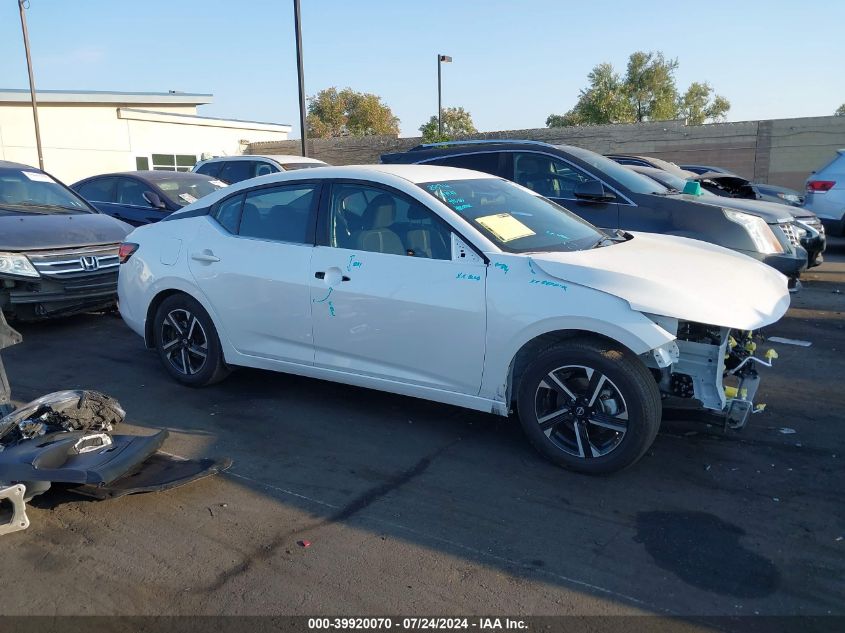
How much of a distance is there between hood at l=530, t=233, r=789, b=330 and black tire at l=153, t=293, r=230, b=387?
268 centimetres

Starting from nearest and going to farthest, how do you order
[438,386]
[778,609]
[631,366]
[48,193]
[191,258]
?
1. [778,609]
2. [631,366]
3. [438,386]
4. [191,258]
5. [48,193]

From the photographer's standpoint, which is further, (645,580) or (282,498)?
(282,498)

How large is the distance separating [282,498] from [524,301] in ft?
5.73

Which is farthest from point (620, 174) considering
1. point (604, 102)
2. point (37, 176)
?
point (604, 102)

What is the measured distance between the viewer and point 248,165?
12500 mm

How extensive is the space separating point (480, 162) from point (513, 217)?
356cm

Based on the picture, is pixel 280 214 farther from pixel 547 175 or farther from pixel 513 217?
pixel 547 175

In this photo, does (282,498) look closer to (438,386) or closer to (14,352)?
(438,386)

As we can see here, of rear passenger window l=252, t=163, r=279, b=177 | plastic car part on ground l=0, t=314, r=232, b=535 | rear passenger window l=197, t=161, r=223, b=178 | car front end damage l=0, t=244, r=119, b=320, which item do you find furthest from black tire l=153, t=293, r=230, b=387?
rear passenger window l=197, t=161, r=223, b=178

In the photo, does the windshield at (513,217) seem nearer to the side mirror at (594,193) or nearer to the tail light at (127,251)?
the side mirror at (594,193)

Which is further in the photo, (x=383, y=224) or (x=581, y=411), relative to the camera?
(x=383, y=224)

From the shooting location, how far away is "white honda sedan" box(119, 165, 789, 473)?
3.95 metres

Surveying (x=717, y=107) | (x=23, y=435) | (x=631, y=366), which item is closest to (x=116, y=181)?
(x=23, y=435)

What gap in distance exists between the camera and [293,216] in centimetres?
515
